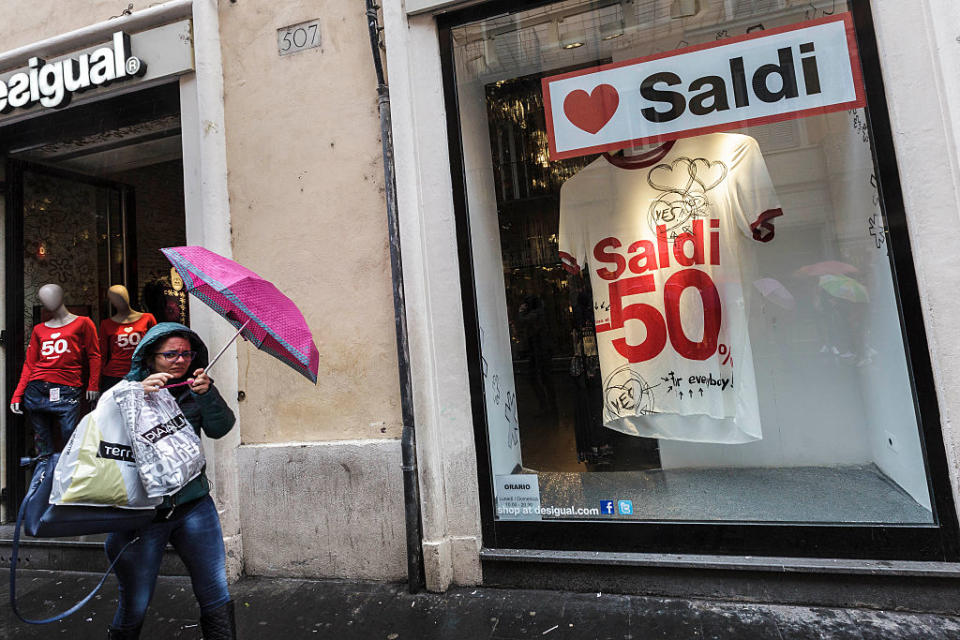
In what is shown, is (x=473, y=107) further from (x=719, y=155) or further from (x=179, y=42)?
(x=179, y=42)

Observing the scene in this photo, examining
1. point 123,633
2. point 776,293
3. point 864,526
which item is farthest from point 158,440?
point 776,293

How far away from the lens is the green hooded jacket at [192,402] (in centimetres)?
234

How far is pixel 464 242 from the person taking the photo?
377 cm

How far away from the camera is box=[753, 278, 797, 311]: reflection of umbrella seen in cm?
385

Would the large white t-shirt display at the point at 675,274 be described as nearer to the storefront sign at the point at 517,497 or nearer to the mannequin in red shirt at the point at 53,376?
the storefront sign at the point at 517,497

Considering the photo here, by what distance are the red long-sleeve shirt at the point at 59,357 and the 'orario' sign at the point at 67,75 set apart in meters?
1.96

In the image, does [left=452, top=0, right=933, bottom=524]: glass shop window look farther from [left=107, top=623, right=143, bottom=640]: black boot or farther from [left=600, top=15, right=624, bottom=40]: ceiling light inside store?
[left=107, top=623, right=143, bottom=640]: black boot

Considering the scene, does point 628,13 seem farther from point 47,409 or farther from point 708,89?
point 47,409

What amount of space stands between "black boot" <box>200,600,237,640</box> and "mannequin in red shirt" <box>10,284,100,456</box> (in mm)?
3346

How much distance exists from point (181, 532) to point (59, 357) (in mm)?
3379

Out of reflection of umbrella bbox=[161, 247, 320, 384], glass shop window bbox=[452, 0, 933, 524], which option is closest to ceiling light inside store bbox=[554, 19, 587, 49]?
glass shop window bbox=[452, 0, 933, 524]

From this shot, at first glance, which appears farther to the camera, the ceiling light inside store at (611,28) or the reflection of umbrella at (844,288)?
the ceiling light inside store at (611,28)

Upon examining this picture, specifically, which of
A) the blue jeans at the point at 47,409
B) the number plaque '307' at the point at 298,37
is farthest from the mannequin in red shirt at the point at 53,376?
the number plaque '307' at the point at 298,37

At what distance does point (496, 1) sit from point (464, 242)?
171 cm
